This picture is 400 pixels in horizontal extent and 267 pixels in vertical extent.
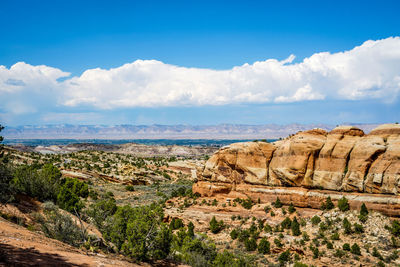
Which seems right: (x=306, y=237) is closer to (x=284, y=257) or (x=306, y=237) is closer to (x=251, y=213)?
(x=284, y=257)

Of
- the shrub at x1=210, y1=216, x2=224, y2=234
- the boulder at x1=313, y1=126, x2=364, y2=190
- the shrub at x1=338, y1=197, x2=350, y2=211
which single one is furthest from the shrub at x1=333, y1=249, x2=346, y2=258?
the shrub at x1=210, y1=216, x2=224, y2=234

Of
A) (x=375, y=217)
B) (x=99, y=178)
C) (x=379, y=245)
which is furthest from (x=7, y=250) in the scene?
(x=99, y=178)

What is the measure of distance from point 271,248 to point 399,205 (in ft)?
47.1

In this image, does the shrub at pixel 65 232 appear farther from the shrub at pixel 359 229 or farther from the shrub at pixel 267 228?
the shrub at pixel 359 229

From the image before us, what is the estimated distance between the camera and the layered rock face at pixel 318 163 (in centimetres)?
3122

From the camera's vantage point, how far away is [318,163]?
36.0m

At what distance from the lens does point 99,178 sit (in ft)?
223

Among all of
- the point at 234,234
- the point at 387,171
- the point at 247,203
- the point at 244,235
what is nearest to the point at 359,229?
the point at 387,171

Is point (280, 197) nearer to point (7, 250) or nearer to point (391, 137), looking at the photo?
point (391, 137)

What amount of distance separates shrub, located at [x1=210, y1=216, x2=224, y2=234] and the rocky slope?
7.47m

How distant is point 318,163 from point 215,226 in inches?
628

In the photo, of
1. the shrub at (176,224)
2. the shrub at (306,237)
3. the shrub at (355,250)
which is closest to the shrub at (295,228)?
the shrub at (306,237)

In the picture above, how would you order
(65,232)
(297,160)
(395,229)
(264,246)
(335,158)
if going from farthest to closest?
(297,160) → (335,158) → (264,246) → (395,229) → (65,232)

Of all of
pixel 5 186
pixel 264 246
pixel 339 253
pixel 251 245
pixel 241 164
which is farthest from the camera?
pixel 241 164
